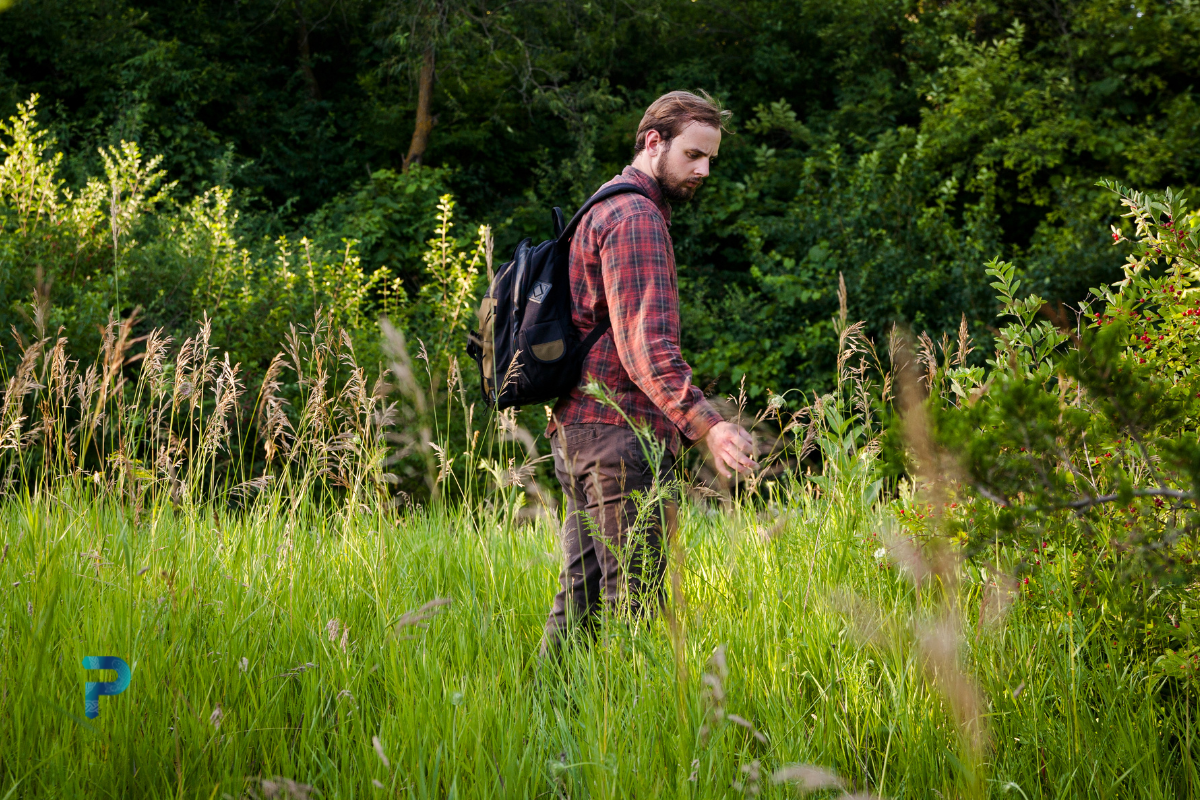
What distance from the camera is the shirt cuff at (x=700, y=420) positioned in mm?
2117

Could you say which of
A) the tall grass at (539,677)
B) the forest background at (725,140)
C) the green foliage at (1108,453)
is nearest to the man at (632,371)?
the tall grass at (539,677)

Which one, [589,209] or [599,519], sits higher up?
[589,209]

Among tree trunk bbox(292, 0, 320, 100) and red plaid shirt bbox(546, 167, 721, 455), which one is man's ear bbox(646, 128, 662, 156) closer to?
red plaid shirt bbox(546, 167, 721, 455)

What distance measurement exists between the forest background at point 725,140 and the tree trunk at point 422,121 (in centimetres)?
3

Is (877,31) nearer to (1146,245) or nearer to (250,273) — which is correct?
(250,273)

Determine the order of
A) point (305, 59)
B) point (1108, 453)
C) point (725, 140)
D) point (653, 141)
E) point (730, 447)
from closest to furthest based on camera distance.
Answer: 1. point (1108, 453)
2. point (730, 447)
3. point (653, 141)
4. point (725, 140)
5. point (305, 59)

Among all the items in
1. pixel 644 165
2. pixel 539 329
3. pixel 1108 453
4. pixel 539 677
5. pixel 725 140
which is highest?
pixel 725 140

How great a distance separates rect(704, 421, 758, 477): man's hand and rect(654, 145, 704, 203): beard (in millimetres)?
711

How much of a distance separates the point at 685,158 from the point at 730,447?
2.79ft

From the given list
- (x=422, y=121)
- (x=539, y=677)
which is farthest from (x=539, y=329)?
(x=422, y=121)

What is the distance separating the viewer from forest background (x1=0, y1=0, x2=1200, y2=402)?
10180 mm

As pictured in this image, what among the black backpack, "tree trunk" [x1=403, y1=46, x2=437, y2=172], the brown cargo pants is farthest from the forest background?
the brown cargo pants

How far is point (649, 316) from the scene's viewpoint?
2215mm

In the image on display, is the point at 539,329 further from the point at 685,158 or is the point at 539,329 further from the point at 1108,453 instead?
the point at 1108,453
